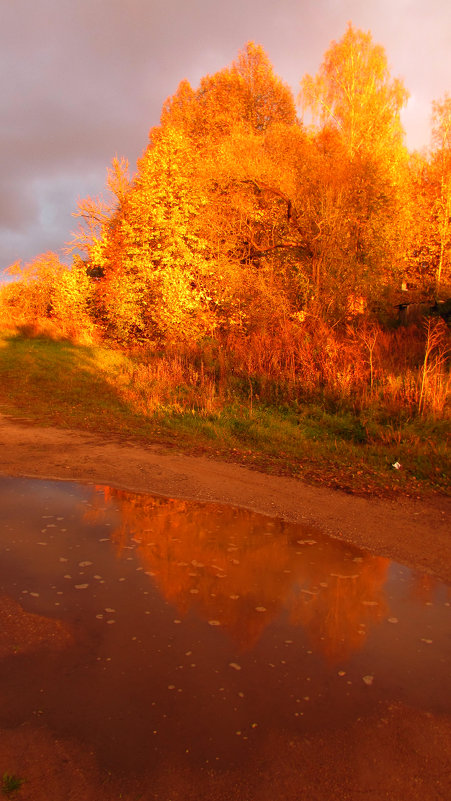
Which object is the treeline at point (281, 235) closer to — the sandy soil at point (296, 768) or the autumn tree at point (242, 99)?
the autumn tree at point (242, 99)

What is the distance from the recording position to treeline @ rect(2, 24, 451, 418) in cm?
2056

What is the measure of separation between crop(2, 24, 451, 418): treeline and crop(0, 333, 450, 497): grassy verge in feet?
8.77

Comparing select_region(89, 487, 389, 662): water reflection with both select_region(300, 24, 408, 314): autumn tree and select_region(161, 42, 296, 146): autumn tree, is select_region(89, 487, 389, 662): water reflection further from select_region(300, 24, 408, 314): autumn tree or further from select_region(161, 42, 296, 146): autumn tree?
select_region(161, 42, 296, 146): autumn tree

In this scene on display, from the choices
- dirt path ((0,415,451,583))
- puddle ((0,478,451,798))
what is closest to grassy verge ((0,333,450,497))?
dirt path ((0,415,451,583))

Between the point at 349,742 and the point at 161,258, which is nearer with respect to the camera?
the point at 349,742

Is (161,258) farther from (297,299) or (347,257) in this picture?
(347,257)

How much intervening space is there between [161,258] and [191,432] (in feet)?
Result: 49.5

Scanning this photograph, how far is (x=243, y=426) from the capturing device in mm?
11289

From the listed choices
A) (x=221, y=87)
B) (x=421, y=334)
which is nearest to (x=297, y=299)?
(x=421, y=334)

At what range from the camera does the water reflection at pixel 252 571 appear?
4035mm

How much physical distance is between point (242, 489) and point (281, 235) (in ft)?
61.6

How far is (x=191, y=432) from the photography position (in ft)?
36.2

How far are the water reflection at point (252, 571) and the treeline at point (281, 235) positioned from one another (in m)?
8.83

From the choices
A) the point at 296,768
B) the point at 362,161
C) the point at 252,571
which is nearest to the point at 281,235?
the point at 362,161
